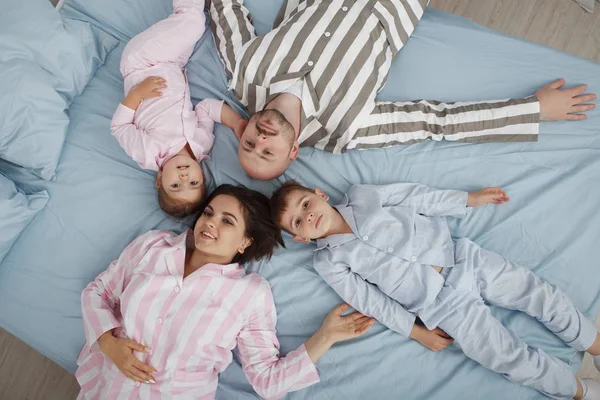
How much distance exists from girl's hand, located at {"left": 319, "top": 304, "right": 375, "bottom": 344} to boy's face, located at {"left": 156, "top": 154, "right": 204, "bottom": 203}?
63cm

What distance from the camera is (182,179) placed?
5.22 feet

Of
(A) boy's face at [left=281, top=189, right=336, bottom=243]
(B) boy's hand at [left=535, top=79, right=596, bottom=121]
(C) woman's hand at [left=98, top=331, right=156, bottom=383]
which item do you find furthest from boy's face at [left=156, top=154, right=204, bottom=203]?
(B) boy's hand at [left=535, top=79, right=596, bottom=121]

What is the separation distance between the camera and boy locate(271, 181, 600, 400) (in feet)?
4.75

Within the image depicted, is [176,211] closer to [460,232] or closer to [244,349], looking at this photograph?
[244,349]

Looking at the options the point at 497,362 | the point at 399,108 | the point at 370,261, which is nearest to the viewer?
the point at 497,362

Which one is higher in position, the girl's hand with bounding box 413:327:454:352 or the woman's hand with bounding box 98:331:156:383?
the girl's hand with bounding box 413:327:454:352

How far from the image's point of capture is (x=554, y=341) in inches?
59.6

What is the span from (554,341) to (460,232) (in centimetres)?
47

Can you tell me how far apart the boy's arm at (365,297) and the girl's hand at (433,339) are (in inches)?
1.7

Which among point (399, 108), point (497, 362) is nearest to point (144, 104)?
point (399, 108)

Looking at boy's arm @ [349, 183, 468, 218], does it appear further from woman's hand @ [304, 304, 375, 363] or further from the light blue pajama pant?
woman's hand @ [304, 304, 375, 363]

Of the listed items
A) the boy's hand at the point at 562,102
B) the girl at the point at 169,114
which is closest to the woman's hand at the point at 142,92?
the girl at the point at 169,114

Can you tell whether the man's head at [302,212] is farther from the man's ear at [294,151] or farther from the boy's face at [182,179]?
the boy's face at [182,179]

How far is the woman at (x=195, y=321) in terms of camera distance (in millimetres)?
1446
